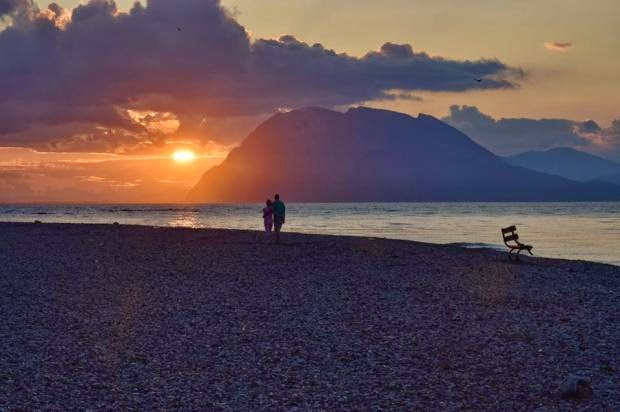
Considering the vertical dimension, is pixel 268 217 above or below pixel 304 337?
above

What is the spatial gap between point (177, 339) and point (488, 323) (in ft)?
24.4

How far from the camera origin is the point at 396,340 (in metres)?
13.9

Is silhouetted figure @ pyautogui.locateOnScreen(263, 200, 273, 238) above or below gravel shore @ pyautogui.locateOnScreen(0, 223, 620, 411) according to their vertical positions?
above

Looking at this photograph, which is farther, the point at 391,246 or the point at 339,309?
the point at 391,246

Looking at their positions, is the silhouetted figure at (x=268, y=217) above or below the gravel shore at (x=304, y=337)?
above

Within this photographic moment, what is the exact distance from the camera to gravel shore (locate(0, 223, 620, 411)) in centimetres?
1037

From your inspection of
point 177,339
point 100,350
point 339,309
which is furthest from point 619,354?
point 100,350

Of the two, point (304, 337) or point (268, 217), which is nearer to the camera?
point (304, 337)

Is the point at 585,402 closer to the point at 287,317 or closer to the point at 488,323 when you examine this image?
the point at 488,323

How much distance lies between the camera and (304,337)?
46.4 feet

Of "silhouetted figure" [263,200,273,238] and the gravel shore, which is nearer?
the gravel shore

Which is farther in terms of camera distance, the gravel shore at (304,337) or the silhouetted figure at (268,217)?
the silhouetted figure at (268,217)

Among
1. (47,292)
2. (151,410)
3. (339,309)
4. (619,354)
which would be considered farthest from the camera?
(47,292)

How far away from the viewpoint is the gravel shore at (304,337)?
34.0ft
